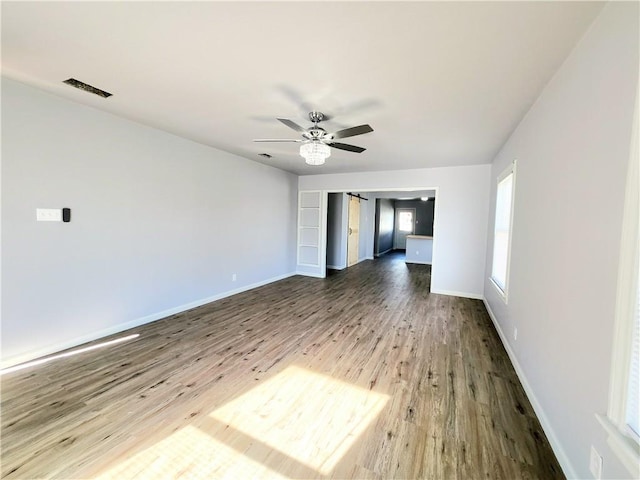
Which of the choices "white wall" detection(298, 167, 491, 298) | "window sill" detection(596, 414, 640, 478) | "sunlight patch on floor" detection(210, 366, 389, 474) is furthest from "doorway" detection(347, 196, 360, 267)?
"window sill" detection(596, 414, 640, 478)

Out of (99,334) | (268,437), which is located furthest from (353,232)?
(268,437)

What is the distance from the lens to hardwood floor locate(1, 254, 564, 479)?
1.55 m

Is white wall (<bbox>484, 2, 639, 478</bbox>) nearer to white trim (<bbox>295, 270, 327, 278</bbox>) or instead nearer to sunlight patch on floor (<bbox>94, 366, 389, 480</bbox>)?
sunlight patch on floor (<bbox>94, 366, 389, 480</bbox>)

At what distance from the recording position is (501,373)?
253 centimetres

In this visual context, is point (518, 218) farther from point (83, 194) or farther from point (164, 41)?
point (83, 194)

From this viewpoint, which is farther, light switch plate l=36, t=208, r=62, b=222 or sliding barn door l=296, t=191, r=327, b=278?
sliding barn door l=296, t=191, r=327, b=278

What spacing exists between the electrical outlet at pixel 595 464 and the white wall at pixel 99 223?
421 centimetres

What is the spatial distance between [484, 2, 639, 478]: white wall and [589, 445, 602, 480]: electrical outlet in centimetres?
3

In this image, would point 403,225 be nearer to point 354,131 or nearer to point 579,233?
point 354,131

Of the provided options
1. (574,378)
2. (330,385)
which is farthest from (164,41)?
(574,378)

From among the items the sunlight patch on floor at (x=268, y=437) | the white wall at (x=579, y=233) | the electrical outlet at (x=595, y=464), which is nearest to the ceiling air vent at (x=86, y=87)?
the sunlight patch on floor at (x=268, y=437)

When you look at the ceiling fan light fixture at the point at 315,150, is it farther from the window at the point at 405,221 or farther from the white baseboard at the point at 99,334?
the window at the point at 405,221

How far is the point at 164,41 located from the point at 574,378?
317 centimetres

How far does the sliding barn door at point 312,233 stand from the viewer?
6598 millimetres
